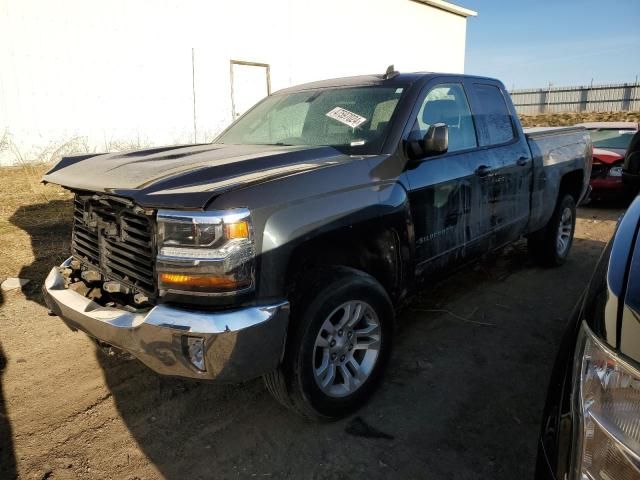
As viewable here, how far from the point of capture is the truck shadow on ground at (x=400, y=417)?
2366mm

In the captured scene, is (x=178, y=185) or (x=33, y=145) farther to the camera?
(x=33, y=145)

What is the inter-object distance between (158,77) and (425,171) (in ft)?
26.5

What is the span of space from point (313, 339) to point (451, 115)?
7.04ft

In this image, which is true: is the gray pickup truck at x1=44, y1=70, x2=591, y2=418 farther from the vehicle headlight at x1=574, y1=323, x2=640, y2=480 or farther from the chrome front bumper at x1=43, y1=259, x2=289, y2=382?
the vehicle headlight at x1=574, y1=323, x2=640, y2=480

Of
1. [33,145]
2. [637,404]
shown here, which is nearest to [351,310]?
[637,404]

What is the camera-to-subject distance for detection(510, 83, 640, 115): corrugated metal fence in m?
25.9

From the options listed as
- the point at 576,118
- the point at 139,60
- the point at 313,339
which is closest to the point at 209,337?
the point at 313,339

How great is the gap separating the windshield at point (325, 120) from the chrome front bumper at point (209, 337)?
132 centimetres

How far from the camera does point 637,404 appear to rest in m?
1.12

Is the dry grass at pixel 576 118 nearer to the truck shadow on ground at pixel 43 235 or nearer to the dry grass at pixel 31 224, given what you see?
the dry grass at pixel 31 224

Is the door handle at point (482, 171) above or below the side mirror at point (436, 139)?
below

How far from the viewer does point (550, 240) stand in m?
5.10

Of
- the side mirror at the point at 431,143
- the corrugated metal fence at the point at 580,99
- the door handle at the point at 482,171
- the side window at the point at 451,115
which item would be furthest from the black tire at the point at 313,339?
the corrugated metal fence at the point at 580,99

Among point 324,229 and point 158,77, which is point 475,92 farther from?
point 158,77
